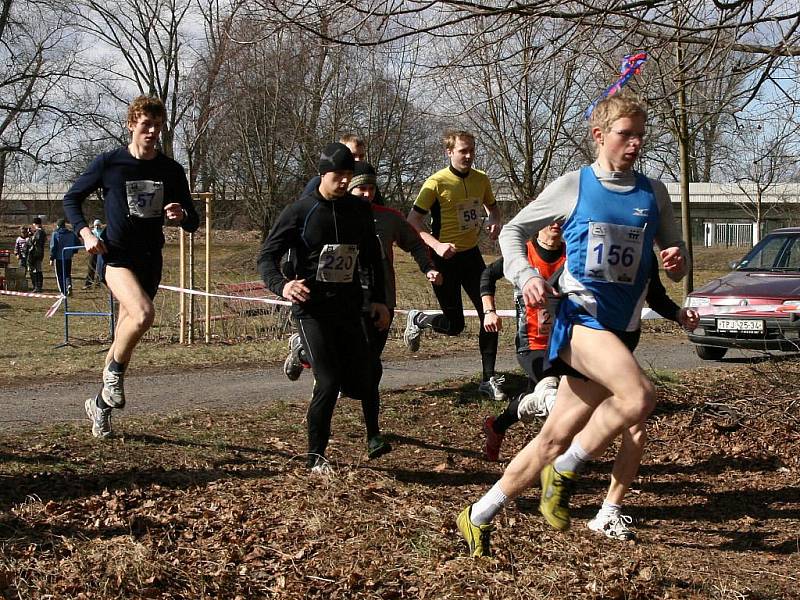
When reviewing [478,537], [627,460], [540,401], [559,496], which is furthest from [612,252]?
[540,401]

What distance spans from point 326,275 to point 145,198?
4.54ft

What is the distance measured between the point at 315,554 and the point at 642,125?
246 centimetres

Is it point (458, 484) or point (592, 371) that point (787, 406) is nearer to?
point (458, 484)

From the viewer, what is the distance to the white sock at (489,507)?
179 inches

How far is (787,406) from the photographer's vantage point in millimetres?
7504

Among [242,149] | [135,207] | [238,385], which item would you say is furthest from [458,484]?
[242,149]

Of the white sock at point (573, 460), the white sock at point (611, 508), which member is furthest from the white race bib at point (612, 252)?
the white sock at point (611, 508)

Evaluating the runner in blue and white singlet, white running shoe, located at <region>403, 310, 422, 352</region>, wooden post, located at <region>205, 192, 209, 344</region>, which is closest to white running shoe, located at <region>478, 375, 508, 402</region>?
white running shoe, located at <region>403, 310, 422, 352</region>

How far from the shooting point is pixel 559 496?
4.65m

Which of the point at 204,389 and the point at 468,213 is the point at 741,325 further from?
the point at 204,389

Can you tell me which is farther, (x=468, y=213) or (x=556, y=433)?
(x=468, y=213)

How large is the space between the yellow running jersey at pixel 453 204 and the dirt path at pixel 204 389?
1873 millimetres

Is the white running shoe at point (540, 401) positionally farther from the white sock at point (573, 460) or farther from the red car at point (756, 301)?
the red car at point (756, 301)

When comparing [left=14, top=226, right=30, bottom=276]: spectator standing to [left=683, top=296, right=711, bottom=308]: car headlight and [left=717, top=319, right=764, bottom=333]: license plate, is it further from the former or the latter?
[left=717, top=319, right=764, bottom=333]: license plate
